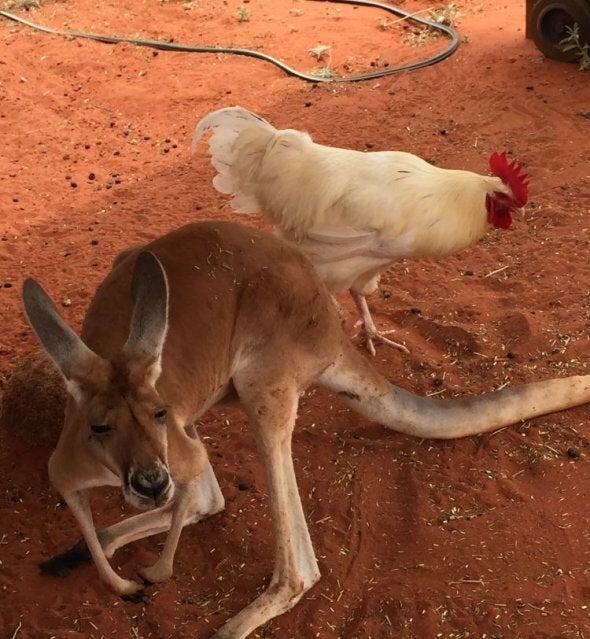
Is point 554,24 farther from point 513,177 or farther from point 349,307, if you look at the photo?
point 349,307

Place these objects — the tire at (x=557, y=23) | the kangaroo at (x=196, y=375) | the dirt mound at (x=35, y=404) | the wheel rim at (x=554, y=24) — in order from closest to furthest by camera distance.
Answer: the kangaroo at (x=196, y=375), the dirt mound at (x=35, y=404), the tire at (x=557, y=23), the wheel rim at (x=554, y=24)

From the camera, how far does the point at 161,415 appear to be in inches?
109

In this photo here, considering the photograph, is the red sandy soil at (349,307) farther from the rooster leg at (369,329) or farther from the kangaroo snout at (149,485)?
the kangaroo snout at (149,485)

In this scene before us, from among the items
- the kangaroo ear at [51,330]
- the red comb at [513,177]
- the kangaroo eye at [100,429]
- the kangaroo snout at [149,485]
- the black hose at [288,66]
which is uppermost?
the kangaroo ear at [51,330]

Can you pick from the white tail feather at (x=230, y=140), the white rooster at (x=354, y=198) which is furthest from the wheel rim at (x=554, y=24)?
the white tail feather at (x=230, y=140)

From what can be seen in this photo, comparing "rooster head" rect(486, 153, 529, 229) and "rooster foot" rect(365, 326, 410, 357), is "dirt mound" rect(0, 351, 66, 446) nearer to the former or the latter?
"rooster foot" rect(365, 326, 410, 357)

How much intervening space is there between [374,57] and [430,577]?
6303mm

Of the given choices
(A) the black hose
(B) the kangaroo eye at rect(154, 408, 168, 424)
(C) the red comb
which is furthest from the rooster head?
(A) the black hose

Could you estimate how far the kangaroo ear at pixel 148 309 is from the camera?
2725mm

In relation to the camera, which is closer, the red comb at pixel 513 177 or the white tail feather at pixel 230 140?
the red comb at pixel 513 177

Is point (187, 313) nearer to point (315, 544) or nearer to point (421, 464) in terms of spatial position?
point (315, 544)

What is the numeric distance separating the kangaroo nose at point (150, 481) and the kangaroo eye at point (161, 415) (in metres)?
0.17

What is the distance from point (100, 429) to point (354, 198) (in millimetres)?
2303

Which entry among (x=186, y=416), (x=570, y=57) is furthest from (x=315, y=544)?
(x=570, y=57)
